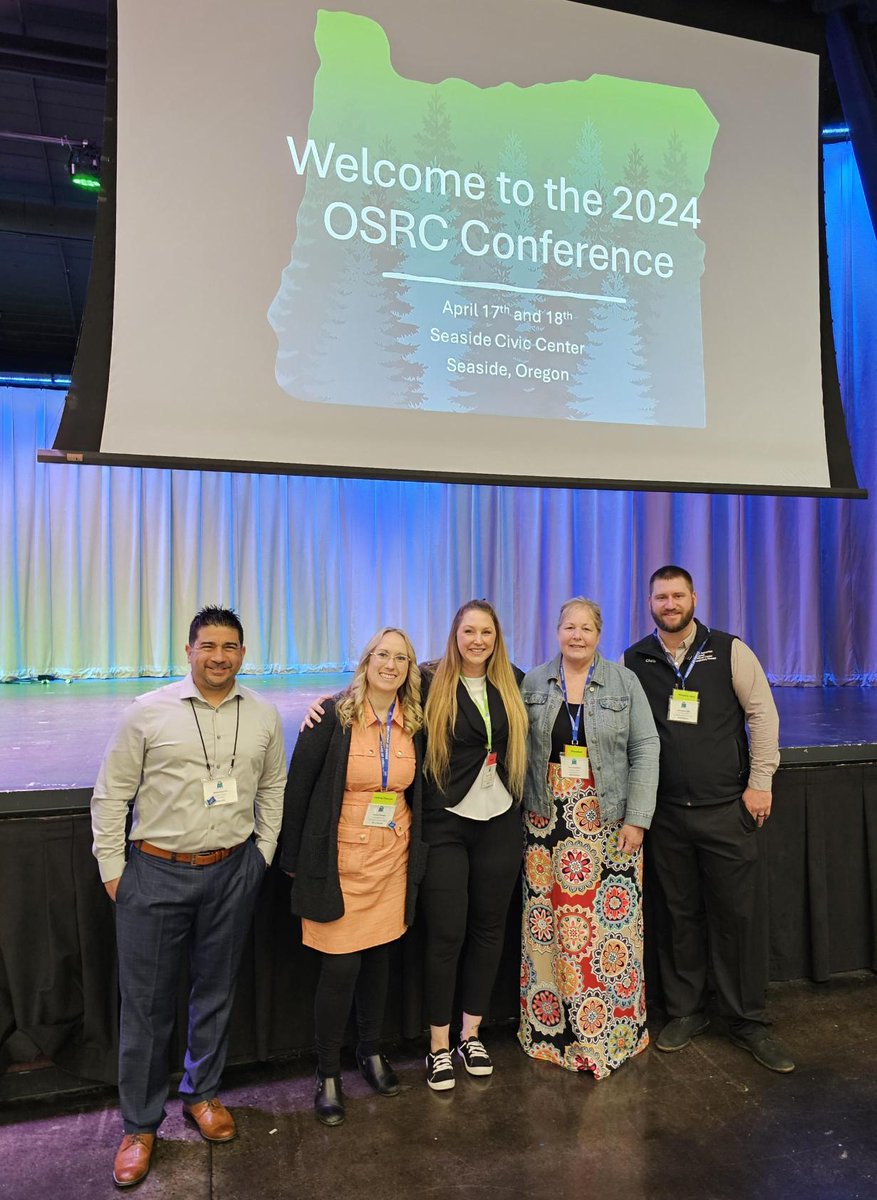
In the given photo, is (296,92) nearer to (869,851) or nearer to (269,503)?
(869,851)

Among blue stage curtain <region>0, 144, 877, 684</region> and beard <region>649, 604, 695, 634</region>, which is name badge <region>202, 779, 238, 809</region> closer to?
beard <region>649, 604, 695, 634</region>

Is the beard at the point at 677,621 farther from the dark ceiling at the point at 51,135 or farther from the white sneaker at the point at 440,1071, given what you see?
the dark ceiling at the point at 51,135

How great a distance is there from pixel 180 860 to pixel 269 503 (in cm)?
566

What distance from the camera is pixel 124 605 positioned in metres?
7.07

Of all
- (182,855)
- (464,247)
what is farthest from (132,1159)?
(464,247)

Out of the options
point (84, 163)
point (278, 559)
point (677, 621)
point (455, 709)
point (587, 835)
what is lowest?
point (587, 835)

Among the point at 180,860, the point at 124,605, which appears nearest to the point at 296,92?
the point at 180,860

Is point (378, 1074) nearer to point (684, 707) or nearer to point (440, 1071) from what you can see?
point (440, 1071)

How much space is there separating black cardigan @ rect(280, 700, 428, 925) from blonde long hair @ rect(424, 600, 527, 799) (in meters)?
0.23

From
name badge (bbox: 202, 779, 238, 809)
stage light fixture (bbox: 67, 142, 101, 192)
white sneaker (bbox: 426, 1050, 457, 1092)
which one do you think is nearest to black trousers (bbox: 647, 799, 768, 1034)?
white sneaker (bbox: 426, 1050, 457, 1092)

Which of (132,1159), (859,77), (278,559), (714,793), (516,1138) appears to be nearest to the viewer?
(132,1159)

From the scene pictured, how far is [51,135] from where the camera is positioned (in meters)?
4.89

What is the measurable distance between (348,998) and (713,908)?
1113 mm

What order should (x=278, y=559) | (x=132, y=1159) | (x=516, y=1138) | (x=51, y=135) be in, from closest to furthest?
1. (x=132, y=1159)
2. (x=516, y=1138)
3. (x=51, y=135)
4. (x=278, y=559)
